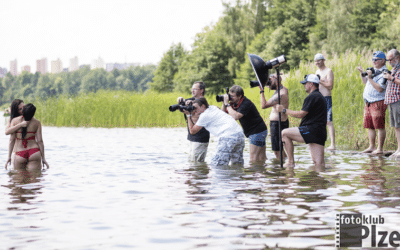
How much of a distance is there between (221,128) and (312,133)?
5.06 feet

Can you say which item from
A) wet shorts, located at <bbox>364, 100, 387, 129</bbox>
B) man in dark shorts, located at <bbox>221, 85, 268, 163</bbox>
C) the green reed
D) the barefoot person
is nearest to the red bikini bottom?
man in dark shorts, located at <bbox>221, 85, 268, 163</bbox>

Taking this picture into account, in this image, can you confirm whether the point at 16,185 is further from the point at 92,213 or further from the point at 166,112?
the point at 166,112

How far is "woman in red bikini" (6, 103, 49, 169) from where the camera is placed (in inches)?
352

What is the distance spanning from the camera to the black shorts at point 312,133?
28.4 feet

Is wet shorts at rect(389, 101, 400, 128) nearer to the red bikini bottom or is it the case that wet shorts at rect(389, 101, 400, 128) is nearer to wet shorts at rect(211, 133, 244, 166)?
wet shorts at rect(211, 133, 244, 166)

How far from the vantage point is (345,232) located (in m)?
4.65

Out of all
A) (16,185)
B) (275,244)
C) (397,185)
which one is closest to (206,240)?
(275,244)

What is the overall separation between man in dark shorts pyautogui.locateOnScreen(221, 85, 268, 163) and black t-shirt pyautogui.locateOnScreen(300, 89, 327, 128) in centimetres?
111

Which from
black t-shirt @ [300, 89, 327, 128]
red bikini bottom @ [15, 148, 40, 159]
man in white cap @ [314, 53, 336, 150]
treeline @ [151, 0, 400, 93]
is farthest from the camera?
treeline @ [151, 0, 400, 93]

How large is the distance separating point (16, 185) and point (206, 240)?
425 centimetres

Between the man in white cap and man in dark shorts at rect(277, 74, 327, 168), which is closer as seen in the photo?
man in dark shorts at rect(277, 74, 327, 168)

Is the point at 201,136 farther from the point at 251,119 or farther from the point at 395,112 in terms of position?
the point at 395,112

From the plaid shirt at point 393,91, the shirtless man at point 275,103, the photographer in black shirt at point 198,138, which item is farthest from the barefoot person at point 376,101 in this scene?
the photographer in black shirt at point 198,138

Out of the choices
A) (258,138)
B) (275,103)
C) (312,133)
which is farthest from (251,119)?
(312,133)
